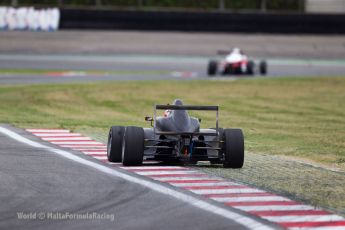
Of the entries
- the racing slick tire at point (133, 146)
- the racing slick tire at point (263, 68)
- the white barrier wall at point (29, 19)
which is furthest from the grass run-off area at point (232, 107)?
the white barrier wall at point (29, 19)

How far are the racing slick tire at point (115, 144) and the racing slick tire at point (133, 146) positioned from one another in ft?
1.24

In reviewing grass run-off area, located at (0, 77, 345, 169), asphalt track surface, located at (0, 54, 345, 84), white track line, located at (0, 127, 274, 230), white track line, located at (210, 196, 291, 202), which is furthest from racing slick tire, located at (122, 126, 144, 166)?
asphalt track surface, located at (0, 54, 345, 84)

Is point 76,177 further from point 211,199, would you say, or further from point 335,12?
point 335,12

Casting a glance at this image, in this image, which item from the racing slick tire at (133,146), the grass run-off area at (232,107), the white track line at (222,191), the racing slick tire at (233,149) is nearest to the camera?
the white track line at (222,191)

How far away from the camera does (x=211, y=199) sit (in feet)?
37.5

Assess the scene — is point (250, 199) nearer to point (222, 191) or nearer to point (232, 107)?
point (222, 191)

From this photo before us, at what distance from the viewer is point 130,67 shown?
46.9 metres

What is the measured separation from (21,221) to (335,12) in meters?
45.0

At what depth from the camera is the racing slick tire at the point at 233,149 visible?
47.0ft

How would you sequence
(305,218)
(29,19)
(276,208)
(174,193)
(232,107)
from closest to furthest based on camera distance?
(305,218)
(276,208)
(174,193)
(232,107)
(29,19)

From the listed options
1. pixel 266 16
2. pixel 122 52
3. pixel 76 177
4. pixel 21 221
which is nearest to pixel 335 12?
pixel 266 16

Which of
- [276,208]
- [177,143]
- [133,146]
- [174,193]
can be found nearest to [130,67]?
[177,143]

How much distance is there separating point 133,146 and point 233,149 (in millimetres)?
1436

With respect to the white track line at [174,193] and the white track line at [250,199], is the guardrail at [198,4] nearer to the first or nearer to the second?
the white track line at [174,193]
